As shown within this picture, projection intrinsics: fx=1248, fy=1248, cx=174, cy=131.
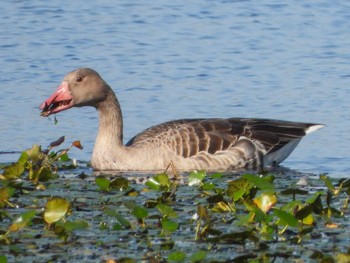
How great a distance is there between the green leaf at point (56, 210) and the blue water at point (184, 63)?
467cm

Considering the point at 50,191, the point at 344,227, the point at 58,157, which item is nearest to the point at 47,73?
the point at 58,157

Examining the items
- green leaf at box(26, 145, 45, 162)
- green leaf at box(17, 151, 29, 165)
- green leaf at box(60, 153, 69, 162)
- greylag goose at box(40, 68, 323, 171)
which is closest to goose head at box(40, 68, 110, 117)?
greylag goose at box(40, 68, 323, 171)

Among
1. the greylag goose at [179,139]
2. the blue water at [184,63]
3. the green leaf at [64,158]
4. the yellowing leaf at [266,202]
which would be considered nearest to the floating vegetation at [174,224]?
the yellowing leaf at [266,202]

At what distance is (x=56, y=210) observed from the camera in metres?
9.45

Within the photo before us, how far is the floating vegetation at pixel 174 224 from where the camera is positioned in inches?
360

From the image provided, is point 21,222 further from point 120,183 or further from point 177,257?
point 120,183

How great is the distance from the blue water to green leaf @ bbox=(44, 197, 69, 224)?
4.67m

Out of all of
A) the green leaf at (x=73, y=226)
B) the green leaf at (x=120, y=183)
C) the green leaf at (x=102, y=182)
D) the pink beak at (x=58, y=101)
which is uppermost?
the pink beak at (x=58, y=101)

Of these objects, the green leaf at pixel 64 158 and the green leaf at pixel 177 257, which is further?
the green leaf at pixel 64 158

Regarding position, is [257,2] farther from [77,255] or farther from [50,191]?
[77,255]

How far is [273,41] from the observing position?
65.9 feet

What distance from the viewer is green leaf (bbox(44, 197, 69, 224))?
371 inches

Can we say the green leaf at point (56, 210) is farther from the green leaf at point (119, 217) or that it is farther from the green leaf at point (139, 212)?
the green leaf at point (139, 212)

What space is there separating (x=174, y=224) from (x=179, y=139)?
14.2ft
